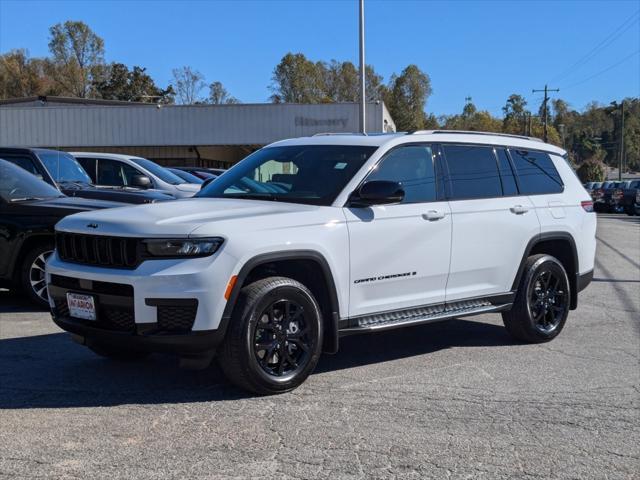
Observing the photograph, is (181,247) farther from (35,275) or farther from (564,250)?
(564,250)

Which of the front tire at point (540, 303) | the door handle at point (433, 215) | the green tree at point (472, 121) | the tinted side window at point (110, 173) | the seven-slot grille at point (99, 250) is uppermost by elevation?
the green tree at point (472, 121)

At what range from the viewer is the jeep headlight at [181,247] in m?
4.75

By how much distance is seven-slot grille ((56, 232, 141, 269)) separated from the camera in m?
4.87

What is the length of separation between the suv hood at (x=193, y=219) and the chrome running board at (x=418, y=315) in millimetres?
877

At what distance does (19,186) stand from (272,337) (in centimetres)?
494

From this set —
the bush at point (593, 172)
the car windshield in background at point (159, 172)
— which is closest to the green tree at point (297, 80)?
the bush at point (593, 172)

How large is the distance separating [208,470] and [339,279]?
1932mm

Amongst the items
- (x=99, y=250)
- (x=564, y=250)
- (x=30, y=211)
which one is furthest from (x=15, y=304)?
(x=564, y=250)

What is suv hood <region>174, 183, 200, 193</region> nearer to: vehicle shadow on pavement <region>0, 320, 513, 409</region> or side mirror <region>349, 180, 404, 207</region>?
vehicle shadow on pavement <region>0, 320, 513, 409</region>

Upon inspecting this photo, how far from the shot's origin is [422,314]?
238 inches

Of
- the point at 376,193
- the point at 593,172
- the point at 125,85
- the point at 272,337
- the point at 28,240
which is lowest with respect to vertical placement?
the point at 272,337

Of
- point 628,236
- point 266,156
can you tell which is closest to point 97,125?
point 628,236

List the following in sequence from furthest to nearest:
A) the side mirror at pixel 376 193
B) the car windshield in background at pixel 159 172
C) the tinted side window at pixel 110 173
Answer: the car windshield in background at pixel 159 172, the tinted side window at pixel 110 173, the side mirror at pixel 376 193

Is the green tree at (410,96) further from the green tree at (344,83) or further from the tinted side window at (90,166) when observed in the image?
the tinted side window at (90,166)
